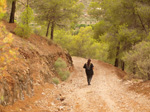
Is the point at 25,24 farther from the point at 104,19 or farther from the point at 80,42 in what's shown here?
the point at 80,42

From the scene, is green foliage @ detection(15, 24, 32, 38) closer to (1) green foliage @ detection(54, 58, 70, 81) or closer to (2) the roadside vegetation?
(2) the roadside vegetation

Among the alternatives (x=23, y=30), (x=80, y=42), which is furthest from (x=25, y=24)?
(x=80, y=42)

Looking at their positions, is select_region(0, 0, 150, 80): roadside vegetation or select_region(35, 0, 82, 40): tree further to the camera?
select_region(35, 0, 82, 40): tree

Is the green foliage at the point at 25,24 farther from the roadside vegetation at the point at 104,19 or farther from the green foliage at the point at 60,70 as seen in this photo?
the green foliage at the point at 60,70

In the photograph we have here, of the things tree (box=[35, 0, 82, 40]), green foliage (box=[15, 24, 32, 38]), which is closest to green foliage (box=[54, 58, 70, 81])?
green foliage (box=[15, 24, 32, 38])

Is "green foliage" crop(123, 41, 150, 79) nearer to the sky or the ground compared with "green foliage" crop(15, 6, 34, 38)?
nearer to the ground

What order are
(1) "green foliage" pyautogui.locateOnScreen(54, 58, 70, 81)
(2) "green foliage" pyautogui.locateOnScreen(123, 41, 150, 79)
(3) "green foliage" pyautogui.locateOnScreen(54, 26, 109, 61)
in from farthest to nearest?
(3) "green foliage" pyautogui.locateOnScreen(54, 26, 109, 61) < (1) "green foliage" pyautogui.locateOnScreen(54, 58, 70, 81) < (2) "green foliage" pyautogui.locateOnScreen(123, 41, 150, 79)

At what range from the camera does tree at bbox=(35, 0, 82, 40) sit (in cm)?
1802

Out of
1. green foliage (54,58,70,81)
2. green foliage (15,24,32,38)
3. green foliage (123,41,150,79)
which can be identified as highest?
green foliage (15,24,32,38)

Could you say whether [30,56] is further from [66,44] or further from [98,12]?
[66,44]

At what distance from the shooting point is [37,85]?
9320mm

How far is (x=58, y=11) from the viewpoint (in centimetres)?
1916

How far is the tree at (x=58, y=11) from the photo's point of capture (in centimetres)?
1802

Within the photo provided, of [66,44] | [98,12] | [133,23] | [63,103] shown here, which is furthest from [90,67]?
[66,44]
